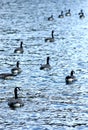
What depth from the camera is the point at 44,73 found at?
2581 inches

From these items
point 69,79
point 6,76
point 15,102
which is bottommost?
point 15,102

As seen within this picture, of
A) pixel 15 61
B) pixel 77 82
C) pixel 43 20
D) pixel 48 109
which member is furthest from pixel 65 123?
pixel 43 20

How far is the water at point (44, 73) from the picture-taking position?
47.9 metres

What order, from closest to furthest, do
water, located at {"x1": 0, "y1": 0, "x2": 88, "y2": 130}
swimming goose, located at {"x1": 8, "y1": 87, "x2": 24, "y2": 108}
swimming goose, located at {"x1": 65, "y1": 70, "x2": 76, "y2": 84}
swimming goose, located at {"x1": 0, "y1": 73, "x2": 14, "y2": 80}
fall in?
water, located at {"x1": 0, "y1": 0, "x2": 88, "y2": 130}
swimming goose, located at {"x1": 8, "y1": 87, "x2": 24, "y2": 108}
swimming goose, located at {"x1": 65, "y1": 70, "x2": 76, "y2": 84}
swimming goose, located at {"x1": 0, "y1": 73, "x2": 14, "y2": 80}

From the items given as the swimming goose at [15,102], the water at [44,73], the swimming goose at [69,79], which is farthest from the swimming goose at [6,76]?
the swimming goose at [15,102]

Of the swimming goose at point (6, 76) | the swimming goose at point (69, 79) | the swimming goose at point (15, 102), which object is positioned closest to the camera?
the swimming goose at point (15, 102)

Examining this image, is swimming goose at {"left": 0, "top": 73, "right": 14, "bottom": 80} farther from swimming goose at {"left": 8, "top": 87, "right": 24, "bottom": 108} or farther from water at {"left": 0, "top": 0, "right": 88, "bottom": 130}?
swimming goose at {"left": 8, "top": 87, "right": 24, "bottom": 108}

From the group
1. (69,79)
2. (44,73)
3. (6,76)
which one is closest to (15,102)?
(6,76)

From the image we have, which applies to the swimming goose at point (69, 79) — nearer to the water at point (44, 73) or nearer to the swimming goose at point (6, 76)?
the water at point (44, 73)

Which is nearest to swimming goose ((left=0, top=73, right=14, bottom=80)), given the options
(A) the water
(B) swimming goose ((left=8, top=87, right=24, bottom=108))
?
(A) the water

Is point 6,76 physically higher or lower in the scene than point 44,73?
lower

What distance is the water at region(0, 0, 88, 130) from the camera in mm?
47938

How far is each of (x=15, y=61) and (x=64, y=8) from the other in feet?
273

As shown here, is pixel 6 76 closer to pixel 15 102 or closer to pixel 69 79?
pixel 69 79
